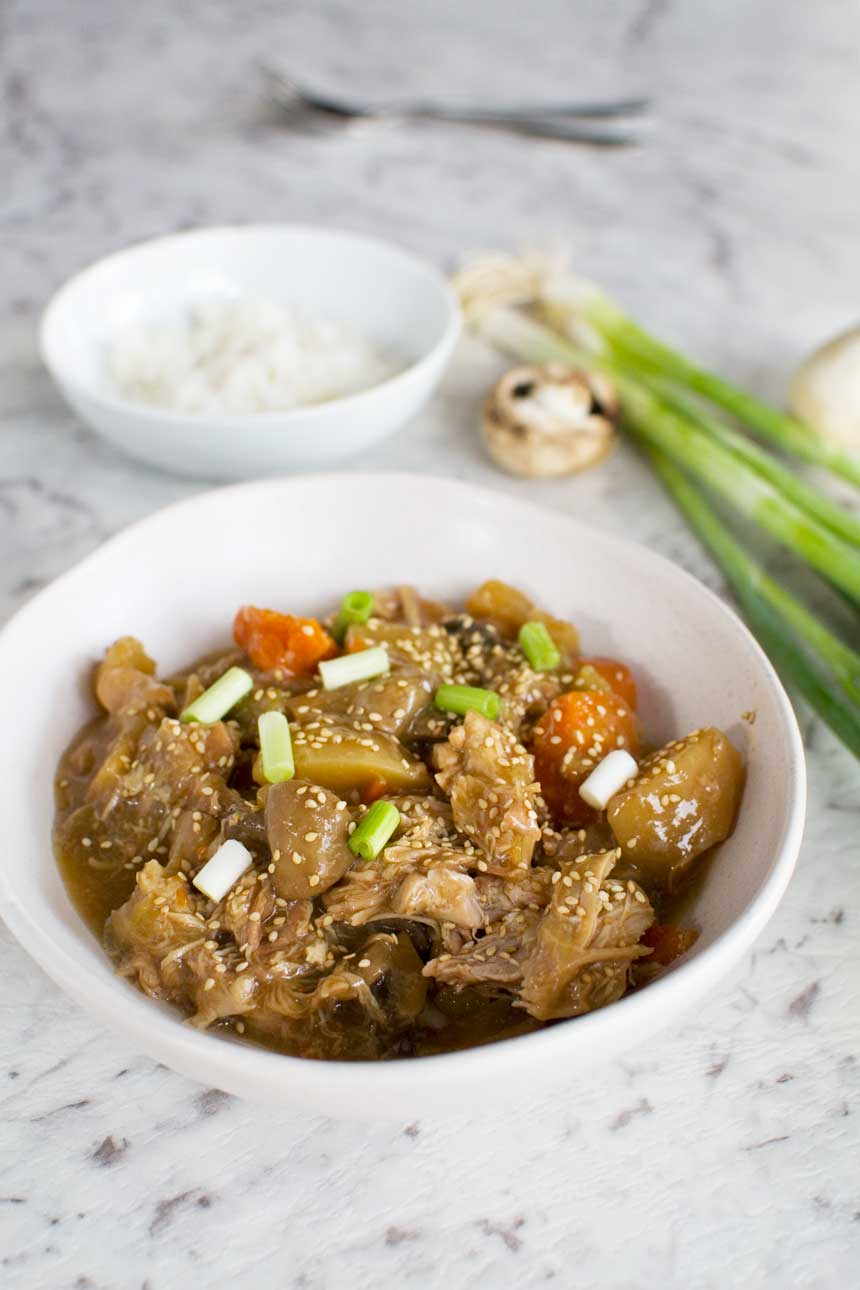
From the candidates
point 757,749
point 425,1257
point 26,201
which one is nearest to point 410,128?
point 26,201

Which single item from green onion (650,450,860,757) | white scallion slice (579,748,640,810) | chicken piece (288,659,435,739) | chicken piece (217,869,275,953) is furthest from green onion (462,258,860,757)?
chicken piece (217,869,275,953)

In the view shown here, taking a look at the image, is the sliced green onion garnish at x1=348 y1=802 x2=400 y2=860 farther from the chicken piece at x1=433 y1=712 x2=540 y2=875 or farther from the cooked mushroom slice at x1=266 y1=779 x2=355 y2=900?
the chicken piece at x1=433 y1=712 x2=540 y2=875

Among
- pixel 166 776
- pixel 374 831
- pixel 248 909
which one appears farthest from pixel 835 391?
pixel 248 909

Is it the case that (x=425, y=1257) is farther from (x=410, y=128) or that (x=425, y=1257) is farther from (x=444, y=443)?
(x=410, y=128)

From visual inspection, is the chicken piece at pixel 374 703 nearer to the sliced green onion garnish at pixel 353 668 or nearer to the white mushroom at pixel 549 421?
the sliced green onion garnish at pixel 353 668

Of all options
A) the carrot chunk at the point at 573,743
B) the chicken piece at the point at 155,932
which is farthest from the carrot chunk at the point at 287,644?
the chicken piece at the point at 155,932
